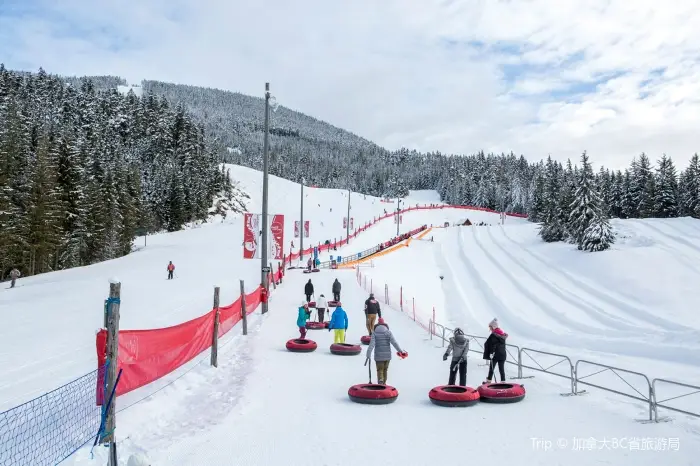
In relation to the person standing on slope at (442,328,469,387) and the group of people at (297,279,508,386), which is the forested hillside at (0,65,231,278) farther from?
the person standing on slope at (442,328,469,387)

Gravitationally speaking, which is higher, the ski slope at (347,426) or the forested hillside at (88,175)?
the forested hillside at (88,175)

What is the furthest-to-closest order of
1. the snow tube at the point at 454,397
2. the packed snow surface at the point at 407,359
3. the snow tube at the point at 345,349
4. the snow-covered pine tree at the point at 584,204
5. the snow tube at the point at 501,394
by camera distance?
the snow-covered pine tree at the point at 584,204 → the snow tube at the point at 345,349 → the snow tube at the point at 501,394 → the snow tube at the point at 454,397 → the packed snow surface at the point at 407,359

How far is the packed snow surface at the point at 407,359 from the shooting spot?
7832mm

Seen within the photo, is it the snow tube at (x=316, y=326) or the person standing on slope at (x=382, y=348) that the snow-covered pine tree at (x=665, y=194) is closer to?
the snow tube at (x=316, y=326)

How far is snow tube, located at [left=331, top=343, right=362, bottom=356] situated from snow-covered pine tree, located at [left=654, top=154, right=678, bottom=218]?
7209 cm

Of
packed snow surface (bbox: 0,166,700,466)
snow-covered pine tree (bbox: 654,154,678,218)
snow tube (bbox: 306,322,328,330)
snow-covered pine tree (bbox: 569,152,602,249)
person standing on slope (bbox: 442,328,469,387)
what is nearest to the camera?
packed snow surface (bbox: 0,166,700,466)

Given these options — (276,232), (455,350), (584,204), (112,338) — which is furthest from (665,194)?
(112,338)

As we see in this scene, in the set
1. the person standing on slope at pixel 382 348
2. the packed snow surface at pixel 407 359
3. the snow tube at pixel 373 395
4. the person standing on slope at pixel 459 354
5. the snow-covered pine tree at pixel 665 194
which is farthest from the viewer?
the snow-covered pine tree at pixel 665 194

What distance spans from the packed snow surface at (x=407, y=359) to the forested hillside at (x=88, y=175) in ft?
21.3

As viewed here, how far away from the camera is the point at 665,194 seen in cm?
7325

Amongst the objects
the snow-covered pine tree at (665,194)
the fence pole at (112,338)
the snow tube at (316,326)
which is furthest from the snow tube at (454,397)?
the snow-covered pine tree at (665,194)

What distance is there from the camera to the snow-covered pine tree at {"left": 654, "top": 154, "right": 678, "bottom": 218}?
7300 centimetres

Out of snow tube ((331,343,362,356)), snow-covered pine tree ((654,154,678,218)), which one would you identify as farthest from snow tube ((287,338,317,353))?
snow-covered pine tree ((654,154,678,218))

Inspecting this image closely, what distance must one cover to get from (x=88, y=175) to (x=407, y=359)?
177 feet
